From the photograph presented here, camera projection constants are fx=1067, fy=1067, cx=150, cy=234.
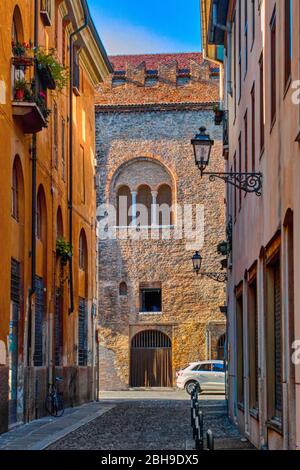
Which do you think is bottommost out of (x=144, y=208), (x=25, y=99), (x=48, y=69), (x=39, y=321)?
(x=39, y=321)

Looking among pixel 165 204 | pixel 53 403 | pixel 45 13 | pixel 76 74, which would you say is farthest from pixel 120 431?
pixel 165 204

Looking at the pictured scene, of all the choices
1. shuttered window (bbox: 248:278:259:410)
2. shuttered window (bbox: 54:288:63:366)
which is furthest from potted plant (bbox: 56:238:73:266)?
shuttered window (bbox: 248:278:259:410)

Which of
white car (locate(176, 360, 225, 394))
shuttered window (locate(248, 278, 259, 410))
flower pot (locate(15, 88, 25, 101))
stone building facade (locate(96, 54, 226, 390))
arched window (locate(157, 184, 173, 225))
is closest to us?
shuttered window (locate(248, 278, 259, 410))

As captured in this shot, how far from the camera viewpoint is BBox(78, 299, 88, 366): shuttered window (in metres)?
31.8

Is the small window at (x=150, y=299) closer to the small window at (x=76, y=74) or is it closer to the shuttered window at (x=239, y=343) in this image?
the small window at (x=76, y=74)

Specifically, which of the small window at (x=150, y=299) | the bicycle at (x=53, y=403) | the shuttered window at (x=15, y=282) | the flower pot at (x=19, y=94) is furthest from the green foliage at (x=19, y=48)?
the small window at (x=150, y=299)

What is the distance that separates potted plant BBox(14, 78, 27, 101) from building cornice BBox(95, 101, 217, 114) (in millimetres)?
30862

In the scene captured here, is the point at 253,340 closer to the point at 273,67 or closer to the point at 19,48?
the point at 273,67

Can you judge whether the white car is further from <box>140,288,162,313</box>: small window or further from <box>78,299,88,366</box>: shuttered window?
<box>78,299,88,366</box>: shuttered window

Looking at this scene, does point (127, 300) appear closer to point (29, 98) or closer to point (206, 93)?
point (206, 93)

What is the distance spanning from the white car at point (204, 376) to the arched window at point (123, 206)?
9.58 m

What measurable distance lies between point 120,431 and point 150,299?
96.6 ft

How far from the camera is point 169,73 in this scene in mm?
51844

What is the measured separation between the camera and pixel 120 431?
20.7 m
